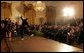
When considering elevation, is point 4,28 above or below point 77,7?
below

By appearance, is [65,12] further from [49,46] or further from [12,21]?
[12,21]

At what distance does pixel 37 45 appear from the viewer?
2.03 m

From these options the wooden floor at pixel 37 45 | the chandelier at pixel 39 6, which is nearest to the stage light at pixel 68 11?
the chandelier at pixel 39 6

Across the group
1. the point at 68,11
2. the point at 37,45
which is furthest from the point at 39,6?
the point at 37,45

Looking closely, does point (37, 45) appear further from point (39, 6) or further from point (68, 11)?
point (68, 11)

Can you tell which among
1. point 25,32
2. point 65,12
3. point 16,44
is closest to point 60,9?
point 65,12

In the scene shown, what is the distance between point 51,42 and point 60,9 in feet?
1.49

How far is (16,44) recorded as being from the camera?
202 centimetres

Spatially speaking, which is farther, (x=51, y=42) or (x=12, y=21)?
(x=51, y=42)

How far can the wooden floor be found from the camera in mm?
1994

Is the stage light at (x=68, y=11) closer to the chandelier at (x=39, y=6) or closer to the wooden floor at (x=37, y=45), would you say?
the chandelier at (x=39, y=6)

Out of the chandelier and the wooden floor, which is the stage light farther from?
the wooden floor

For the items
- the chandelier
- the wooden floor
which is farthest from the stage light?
the wooden floor

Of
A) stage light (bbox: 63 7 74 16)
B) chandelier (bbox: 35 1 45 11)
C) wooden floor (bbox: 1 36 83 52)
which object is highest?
chandelier (bbox: 35 1 45 11)
